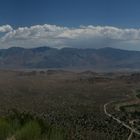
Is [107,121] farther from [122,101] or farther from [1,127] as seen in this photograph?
[1,127]

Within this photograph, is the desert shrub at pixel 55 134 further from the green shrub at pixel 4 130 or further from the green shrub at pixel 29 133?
the green shrub at pixel 4 130

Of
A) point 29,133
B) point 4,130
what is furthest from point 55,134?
point 4,130

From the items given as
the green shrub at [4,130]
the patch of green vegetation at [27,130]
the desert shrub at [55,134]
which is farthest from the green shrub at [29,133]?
the green shrub at [4,130]

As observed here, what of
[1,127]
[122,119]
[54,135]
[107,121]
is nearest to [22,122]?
[1,127]

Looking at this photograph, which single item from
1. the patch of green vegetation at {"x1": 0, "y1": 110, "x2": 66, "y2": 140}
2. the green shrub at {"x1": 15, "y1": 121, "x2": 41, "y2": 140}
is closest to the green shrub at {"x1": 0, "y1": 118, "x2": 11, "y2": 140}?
the patch of green vegetation at {"x1": 0, "y1": 110, "x2": 66, "y2": 140}

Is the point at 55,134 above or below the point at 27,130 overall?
below

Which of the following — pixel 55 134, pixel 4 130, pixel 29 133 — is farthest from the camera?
pixel 4 130

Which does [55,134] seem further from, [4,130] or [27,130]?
[4,130]

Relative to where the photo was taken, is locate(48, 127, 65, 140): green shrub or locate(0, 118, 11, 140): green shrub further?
locate(0, 118, 11, 140): green shrub

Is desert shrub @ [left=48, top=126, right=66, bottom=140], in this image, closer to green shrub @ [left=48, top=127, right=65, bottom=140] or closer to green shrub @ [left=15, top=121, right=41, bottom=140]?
green shrub @ [left=48, top=127, right=65, bottom=140]
